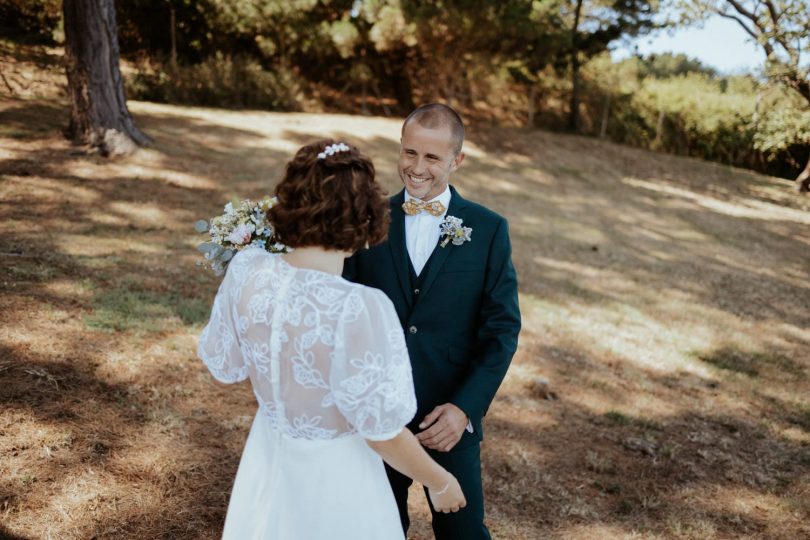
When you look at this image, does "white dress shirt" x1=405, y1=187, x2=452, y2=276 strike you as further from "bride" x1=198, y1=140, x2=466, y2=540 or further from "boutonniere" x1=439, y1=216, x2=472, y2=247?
"bride" x1=198, y1=140, x2=466, y2=540

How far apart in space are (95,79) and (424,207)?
29.3 feet

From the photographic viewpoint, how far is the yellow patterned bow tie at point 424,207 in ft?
8.45

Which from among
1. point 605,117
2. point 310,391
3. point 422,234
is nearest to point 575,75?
point 605,117

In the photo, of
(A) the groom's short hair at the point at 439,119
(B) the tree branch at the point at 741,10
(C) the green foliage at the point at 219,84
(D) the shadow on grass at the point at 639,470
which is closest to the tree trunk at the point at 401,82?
(C) the green foliage at the point at 219,84

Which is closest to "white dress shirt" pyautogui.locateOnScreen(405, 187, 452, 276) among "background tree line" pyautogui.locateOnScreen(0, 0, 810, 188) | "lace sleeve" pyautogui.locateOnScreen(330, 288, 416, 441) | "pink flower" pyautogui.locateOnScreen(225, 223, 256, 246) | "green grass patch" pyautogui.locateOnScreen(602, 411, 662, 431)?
"pink flower" pyautogui.locateOnScreen(225, 223, 256, 246)

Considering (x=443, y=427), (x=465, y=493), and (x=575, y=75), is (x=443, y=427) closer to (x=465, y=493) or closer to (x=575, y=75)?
(x=465, y=493)

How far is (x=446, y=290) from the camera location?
2.48 metres

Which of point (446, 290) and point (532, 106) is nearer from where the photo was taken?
point (446, 290)

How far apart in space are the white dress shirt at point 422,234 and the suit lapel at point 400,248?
45mm

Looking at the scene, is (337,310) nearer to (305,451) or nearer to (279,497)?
(305,451)

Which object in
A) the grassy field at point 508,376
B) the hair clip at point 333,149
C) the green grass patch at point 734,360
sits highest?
the hair clip at point 333,149

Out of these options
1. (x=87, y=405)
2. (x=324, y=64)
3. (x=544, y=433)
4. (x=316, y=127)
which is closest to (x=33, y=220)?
(x=87, y=405)

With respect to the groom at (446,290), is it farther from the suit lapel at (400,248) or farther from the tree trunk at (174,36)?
the tree trunk at (174,36)

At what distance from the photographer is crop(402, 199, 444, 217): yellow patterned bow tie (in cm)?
258
